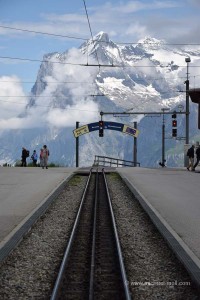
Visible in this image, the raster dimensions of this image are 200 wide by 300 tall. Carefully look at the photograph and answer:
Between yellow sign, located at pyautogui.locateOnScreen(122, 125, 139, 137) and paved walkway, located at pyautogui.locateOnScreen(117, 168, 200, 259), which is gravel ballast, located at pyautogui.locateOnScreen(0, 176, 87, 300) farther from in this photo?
yellow sign, located at pyautogui.locateOnScreen(122, 125, 139, 137)

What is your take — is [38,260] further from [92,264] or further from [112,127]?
[112,127]

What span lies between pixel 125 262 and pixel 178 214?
638cm

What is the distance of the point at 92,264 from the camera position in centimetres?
1003

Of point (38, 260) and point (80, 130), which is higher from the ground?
point (80, 130)

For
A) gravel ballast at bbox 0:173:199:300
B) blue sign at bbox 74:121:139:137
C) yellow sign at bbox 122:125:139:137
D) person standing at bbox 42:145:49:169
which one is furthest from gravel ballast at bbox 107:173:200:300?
yellow sign at bbox 122:125:139:137

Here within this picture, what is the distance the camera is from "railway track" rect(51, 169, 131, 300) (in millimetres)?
8211

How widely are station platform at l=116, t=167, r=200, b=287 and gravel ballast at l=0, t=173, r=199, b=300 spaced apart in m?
0.18

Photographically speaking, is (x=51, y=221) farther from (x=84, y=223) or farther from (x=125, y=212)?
(x=125, y=212)

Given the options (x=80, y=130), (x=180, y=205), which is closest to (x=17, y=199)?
(x=180, y=205)

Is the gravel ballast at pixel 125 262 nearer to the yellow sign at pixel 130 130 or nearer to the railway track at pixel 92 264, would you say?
the railway track at pixel 92 264

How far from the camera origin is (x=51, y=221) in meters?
16.2

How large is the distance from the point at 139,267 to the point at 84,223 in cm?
580

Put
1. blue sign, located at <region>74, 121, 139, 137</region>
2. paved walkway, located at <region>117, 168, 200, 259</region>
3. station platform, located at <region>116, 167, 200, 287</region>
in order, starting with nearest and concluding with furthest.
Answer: station platform, located at <region>116, 167, 200, 287</region>, paved walkway, located at <region>117, 168, 200, 259</region>, blue sign, located at <region>74, 121, 139, 137</region>

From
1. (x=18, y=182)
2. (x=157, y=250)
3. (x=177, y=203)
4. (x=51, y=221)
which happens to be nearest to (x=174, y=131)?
(x=18, y=182)
